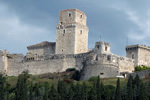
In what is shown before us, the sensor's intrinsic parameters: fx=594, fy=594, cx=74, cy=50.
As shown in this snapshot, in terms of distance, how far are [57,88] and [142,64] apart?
24.0 metres

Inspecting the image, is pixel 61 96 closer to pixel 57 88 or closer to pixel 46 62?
pixel 57 88

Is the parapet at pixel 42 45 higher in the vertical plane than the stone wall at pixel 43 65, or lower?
higher

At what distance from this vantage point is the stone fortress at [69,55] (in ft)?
292

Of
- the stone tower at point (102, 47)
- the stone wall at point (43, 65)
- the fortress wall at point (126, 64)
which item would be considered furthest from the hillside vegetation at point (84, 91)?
the stone wall at point (43, 65)

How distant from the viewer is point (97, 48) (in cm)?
8894

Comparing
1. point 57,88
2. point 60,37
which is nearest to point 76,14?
point 60,37

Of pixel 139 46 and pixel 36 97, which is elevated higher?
pixel 139 46

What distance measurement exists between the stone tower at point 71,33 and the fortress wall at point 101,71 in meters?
8.65

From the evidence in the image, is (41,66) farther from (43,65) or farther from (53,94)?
(53,94)

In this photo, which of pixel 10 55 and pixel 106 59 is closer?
pixel 106 59

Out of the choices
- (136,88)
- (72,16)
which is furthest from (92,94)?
(72,16)

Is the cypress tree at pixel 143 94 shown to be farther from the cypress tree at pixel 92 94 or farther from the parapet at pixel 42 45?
the parapet at pixel 42 45

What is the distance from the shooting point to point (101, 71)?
8469cm

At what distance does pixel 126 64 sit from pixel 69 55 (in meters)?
9.06
